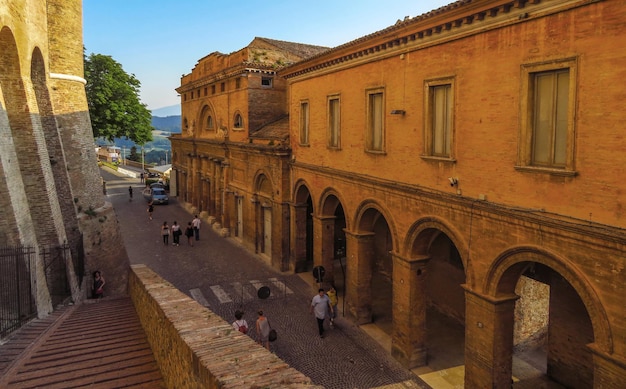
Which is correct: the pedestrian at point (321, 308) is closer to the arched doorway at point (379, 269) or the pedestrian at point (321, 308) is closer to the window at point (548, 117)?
the arched doorway at point (379, 269)

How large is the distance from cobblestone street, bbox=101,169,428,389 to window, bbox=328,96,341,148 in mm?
5848

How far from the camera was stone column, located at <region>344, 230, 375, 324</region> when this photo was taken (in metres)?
15.2

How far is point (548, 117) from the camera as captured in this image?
880cm

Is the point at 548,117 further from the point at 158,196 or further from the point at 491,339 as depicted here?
the point at 158,196

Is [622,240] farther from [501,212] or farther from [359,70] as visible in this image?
[359,70]

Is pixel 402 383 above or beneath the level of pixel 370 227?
beneath

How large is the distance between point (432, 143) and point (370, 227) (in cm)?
427

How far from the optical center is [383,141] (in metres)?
13.6

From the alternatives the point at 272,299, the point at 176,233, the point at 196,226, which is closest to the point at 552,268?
the point at 272,299

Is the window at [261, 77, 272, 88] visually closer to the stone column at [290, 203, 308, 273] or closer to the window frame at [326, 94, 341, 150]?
the stone column at [290, 203, 308, 273]

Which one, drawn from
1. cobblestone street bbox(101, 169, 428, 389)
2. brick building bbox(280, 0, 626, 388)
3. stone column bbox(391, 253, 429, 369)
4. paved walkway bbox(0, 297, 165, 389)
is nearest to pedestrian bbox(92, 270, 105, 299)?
cobblestone street bbox(101, 169, 428, 389)

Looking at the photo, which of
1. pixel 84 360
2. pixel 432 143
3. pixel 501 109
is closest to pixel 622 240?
pixel 501 109

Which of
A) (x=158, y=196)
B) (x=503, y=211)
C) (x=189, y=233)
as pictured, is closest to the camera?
(x=503, y=211)

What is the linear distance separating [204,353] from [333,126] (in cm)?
1228
